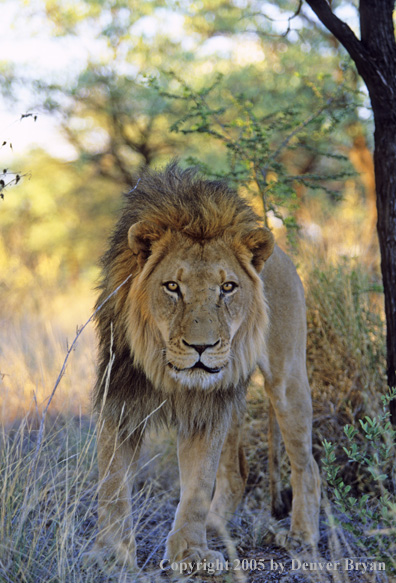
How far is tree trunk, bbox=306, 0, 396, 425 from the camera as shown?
13.0 ft

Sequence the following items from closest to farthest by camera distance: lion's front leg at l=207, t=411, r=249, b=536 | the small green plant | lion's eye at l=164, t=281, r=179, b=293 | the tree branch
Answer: the small green plant
lion's eye at l=164, t=281, r=179, b=293
the tree branch
lion's front leg at l=207, t=411, r=249, b=536

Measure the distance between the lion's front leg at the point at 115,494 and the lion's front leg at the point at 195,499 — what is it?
0.75 feet

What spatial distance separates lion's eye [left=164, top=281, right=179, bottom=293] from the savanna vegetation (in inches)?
20.0

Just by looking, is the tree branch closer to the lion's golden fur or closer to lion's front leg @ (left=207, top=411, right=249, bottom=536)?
the lion's golden fur

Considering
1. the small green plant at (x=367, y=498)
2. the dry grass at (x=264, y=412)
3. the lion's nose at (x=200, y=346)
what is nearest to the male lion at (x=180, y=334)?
the lion's nose at (x=200, y=346)

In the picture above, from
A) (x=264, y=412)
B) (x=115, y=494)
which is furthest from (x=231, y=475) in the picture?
(x=115, y=494)

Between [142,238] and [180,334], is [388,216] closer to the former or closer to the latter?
[142,238]

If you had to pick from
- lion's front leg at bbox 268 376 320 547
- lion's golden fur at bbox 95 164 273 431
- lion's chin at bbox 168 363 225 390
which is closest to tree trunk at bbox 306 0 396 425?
lion's front leg at bbox 268 376 320 547

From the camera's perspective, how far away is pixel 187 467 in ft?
11.2

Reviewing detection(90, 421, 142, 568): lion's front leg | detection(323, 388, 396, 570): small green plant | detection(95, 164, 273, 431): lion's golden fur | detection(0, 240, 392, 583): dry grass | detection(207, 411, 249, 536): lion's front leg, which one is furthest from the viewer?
detection(207, 411, 249, 536): lion's front leg

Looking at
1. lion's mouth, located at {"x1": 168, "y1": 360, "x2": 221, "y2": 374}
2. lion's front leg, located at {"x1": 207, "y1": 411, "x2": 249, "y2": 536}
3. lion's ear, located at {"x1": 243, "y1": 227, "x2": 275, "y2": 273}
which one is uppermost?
lion's ear, located at {"x1": 243, "y1": 227, "x2": 275, "y2": 273}

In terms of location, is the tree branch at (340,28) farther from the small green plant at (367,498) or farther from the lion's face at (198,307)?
the small green plant at (367,498)

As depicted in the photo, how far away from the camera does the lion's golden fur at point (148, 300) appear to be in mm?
3191

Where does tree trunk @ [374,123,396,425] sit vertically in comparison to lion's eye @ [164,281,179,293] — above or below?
above
